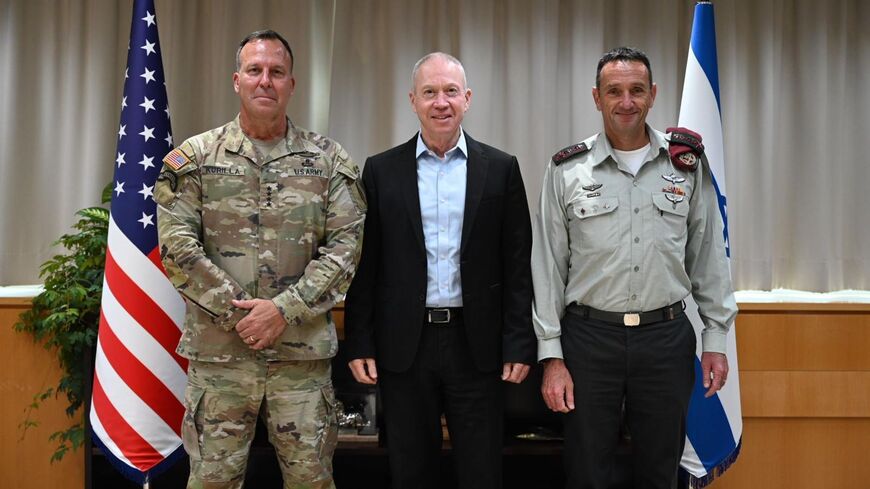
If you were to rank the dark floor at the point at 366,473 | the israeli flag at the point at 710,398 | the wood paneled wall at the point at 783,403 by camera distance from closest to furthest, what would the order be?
the israeli flag at the point at 710,398 → the wood paneled wall at the point at 783,403 → the dark floor at the point at 366,473

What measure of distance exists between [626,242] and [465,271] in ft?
→ 1.65

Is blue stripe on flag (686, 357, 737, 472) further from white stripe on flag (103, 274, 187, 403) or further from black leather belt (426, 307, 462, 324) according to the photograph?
white stripe on flag (103, 274, 187, 403)

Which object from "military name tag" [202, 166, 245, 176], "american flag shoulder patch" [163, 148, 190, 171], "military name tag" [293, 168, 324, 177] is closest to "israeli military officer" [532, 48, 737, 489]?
"military name tag" [293, 168, 324, 177]

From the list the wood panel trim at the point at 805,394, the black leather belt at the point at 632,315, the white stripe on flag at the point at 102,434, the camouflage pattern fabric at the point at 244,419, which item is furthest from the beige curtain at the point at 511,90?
the camouflage pattern fabric at the point at 244,419

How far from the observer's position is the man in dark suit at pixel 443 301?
224 centimetres

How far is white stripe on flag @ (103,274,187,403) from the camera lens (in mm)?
2680

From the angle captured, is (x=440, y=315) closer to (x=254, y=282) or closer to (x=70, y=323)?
(x=254, y=282)

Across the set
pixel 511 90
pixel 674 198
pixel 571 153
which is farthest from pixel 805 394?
pixel 511 90

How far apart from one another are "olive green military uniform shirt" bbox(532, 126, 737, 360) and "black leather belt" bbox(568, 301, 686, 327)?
19 millimetres

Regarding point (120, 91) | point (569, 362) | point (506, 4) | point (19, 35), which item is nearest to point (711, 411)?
point (569, 362)

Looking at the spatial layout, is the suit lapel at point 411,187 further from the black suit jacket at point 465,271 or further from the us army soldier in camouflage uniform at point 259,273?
the us army soldier in camouflage uniform at point 259,273

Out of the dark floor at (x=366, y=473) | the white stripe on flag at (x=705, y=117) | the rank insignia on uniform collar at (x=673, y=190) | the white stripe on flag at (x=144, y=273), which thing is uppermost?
the white stripe on flag at (x=705, y=117)

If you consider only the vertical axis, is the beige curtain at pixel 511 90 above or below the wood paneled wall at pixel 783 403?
above

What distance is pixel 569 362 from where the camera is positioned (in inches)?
87.4
